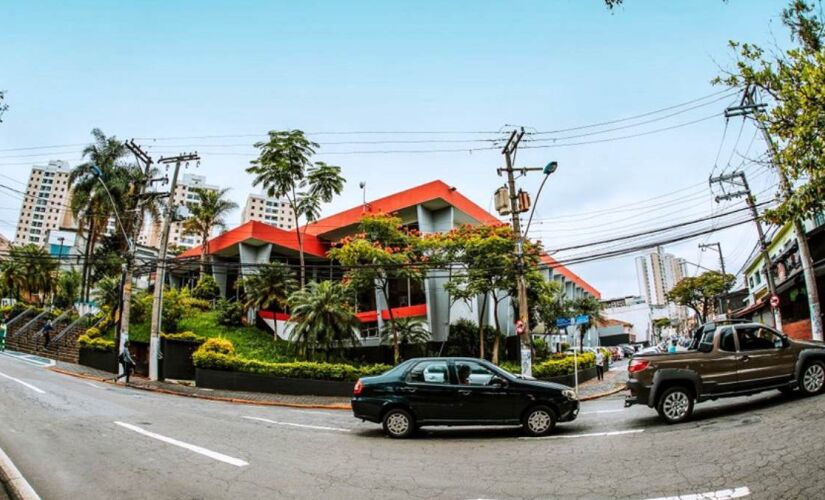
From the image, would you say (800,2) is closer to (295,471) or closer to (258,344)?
(295,471)

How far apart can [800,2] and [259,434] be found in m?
13.0

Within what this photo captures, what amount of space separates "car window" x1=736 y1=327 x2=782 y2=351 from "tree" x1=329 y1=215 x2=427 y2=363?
15.6 metres

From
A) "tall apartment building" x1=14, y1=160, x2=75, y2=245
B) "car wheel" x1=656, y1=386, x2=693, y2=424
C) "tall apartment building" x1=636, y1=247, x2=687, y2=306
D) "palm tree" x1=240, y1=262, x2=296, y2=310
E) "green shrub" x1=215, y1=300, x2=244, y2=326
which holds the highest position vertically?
"tall apartment building" x1=14, y1=160, x2=75, y2=245

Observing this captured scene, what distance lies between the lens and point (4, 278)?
4653cm

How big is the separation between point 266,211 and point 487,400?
142 m

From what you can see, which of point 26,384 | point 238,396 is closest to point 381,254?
point 238,396

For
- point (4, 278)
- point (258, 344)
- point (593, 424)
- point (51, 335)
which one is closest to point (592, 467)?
point (593, 424)

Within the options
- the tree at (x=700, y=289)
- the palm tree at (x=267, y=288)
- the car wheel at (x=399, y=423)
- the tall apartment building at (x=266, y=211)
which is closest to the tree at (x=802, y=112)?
the car wheel at (x=399, y=423)

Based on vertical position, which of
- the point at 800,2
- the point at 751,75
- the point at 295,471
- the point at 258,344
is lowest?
the point at 295,471

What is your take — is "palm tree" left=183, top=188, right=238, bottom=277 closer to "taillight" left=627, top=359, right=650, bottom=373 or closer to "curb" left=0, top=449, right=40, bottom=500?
"curb" left=0, top=449, right=40, bottom=500

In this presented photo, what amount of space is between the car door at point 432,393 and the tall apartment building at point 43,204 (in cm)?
11664

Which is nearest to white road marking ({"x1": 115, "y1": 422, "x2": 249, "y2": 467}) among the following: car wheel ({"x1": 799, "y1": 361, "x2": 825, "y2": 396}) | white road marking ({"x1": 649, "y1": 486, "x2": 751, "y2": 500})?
white road marking ({"x1": 649, "y1": 486, "x2": 751, "y2": 500})

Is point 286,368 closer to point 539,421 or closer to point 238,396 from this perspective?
point 238,396

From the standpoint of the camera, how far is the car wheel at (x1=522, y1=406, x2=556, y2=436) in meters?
8.73
